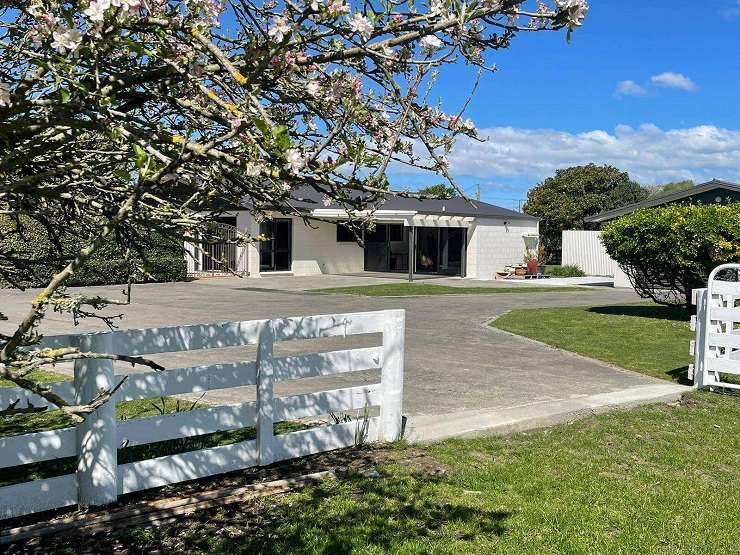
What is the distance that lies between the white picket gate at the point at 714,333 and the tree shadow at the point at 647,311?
885cm

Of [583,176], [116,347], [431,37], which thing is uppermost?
[583,176]

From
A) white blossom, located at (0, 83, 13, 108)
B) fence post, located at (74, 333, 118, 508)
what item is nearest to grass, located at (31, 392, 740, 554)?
fence post, located at (74, 333, 118, 508)

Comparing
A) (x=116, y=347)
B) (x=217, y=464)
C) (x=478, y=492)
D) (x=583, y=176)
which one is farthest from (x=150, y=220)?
(x=583, y=176)

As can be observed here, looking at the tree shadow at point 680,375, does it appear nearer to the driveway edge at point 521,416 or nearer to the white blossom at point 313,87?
the driveway edge at point 521,416

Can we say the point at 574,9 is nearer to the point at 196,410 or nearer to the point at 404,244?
the point at 196,410

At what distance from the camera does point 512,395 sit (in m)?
8.95

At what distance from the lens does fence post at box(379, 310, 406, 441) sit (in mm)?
6461

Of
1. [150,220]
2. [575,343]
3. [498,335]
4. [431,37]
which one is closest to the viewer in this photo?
[431,37]

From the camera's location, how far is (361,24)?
294 centimetres

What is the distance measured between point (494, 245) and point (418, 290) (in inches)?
413

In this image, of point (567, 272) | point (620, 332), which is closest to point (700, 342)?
point (620, 332)

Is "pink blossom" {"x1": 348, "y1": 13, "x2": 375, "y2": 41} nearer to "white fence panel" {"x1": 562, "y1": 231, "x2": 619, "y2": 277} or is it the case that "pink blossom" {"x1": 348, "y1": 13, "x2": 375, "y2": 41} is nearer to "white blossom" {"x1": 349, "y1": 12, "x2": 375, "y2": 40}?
"white blossom" {"x1": 349, "y1": 12, "x2": 375, "y2": 40}

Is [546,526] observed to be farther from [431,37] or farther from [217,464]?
[431,37]

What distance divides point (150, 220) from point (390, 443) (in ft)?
11.2
